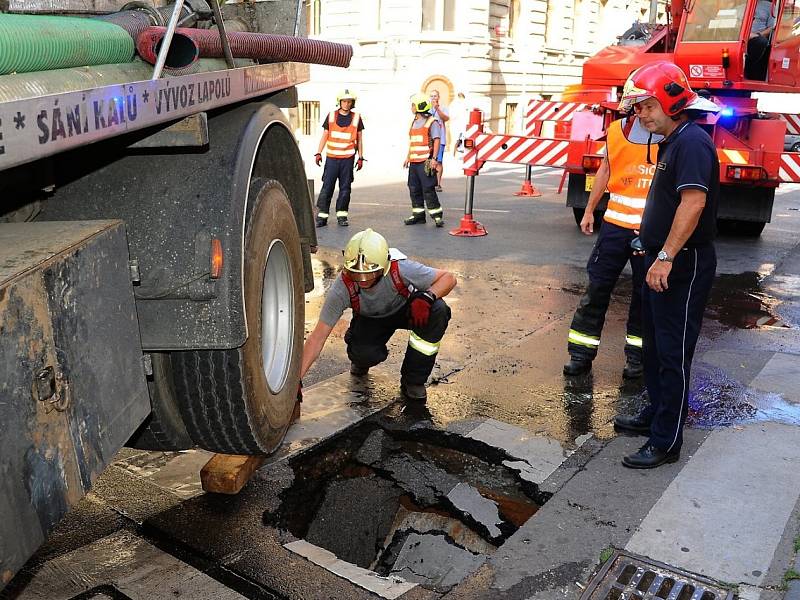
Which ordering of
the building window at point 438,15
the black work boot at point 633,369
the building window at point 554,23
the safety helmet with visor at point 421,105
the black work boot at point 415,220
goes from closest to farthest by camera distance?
the black work boot at point 633,369 < the black work boot at point 415,220 < the safety helmet with visor at point 421,105 < the building window at point 438,15 < the building window at point 554,23

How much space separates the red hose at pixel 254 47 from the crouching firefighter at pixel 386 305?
2.97 ft

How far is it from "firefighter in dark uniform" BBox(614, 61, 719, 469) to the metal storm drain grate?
80 cm

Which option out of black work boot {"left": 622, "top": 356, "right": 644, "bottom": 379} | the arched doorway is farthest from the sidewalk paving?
the arched doorway

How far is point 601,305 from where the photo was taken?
4.90 m

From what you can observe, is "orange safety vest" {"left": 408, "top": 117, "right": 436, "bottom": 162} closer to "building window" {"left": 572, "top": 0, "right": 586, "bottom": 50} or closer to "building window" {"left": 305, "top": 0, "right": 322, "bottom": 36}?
"building window" {"left": 305, "top": 0, "right": 322, "bottom": 36}

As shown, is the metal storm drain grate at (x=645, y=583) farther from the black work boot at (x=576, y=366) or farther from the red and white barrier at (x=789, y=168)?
the red and white barrier at (x=789, y=168)

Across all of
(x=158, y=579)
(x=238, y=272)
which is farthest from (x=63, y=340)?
(x=158, y=579)

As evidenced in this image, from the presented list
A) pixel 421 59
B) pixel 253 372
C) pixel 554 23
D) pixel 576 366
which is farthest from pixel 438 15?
pixel 253 372

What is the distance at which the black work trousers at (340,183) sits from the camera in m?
9.84

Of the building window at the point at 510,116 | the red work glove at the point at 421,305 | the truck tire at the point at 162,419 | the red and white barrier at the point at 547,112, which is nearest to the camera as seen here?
the truck tire at the point at 162,419

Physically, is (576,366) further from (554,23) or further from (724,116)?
(554,23)

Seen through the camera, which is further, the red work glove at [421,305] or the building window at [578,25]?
the building window at [578,25]

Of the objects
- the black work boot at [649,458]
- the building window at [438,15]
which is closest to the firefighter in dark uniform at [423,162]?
the black work boot at [649,458]

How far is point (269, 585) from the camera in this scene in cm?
278
